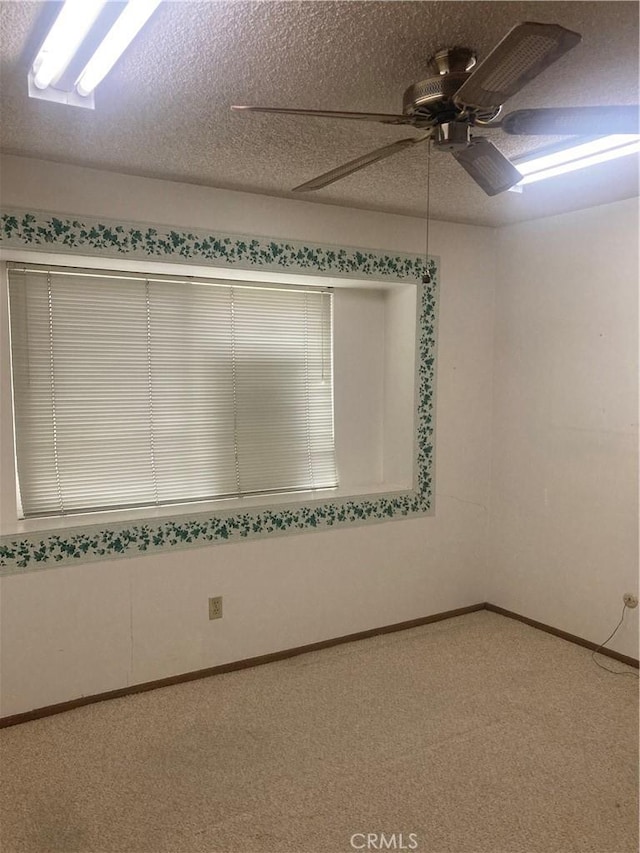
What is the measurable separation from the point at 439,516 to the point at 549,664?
984mm

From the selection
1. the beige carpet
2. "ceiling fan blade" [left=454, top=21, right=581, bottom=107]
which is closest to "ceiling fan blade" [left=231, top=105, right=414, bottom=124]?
"ceiling fan blade" [left=454, top=21, right=581, bottom=107]

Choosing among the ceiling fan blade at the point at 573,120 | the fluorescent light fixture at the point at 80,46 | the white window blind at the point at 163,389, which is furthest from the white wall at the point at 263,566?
the ceiling fan blade at the point at 573,120

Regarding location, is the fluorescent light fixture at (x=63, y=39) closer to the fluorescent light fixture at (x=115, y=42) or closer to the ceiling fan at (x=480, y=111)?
the fluorescent light fixture at (x=115, y=42)

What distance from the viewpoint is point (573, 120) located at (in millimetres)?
1491

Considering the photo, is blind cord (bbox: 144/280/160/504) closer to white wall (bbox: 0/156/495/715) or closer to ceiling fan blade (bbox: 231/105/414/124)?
white wall (bbox: 0/156/495/715)

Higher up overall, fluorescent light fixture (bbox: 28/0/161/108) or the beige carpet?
fluorescent light fixture (bbox: 28/0/161/108)

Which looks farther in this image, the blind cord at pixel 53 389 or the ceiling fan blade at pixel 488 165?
the blind cord at pixel 53 389

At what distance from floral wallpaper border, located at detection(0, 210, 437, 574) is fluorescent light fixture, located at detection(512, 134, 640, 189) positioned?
0.92 meters

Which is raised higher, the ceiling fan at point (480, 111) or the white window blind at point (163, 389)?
the ceiling fan at point (480, 111)

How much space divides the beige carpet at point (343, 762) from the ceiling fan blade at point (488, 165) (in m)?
2.07

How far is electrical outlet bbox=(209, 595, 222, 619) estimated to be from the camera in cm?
306

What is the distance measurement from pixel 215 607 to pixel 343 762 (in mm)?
998

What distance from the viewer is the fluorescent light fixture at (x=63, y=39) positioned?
1.51 metres

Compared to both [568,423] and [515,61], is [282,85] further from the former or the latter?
[568,423]
